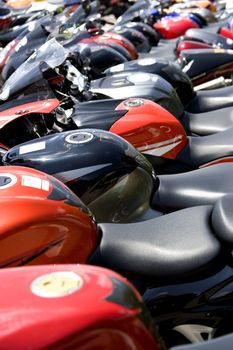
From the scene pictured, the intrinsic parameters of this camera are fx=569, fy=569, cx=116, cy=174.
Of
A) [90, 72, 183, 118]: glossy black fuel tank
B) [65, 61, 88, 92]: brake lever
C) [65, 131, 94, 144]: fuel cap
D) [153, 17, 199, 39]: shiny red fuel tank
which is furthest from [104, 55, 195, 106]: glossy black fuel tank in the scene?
[153, 17, 199, 39]: shiny red fuel tank

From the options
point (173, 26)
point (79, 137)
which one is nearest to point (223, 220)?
point (79, 137)

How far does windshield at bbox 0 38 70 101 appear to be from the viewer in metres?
3.33

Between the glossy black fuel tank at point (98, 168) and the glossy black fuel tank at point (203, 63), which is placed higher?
the glossy black fuel tank at point (98, 168)

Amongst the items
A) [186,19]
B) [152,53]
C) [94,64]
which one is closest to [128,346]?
[94,64]

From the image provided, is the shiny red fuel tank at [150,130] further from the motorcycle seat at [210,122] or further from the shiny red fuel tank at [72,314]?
the shiny red fuel tank at [72,314]

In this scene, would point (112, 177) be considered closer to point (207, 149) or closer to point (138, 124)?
point (138, 124)

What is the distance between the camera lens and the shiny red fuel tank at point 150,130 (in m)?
3.19

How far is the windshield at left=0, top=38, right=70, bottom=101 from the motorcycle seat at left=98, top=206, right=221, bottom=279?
1490mm

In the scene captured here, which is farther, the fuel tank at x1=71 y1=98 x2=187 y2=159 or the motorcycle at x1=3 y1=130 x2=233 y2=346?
the fuel tank at x1=71 y1=98 x2=187 y2=159

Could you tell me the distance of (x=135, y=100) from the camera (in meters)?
3.44

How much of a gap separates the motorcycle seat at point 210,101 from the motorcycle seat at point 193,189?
5.72 feet

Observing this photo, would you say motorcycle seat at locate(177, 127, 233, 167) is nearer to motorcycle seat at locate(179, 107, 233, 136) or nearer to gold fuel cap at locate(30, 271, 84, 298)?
motorcycle seat at locate(179, 107, 233, 136)

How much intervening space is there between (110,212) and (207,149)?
908 millimetres

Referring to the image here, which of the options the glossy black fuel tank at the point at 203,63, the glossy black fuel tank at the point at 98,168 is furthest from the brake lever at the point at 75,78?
the glossy black fuel tank at the point at 203,63
